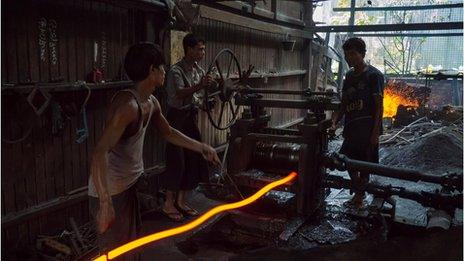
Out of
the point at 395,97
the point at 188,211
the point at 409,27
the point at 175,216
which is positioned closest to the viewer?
the point at 175,216

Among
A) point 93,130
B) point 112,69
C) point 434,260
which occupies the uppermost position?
point 112,69

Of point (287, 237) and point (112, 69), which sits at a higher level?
point (112, 69)

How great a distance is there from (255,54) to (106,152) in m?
6.90

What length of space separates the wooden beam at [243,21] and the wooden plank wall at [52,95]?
1892 millimetres

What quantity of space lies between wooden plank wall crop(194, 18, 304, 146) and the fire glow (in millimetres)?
4374

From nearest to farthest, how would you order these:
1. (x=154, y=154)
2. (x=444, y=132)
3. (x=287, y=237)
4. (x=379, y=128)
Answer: (x=287, y=237), (x=379, y=128), (x=154, y=154), (x=444, y=132)

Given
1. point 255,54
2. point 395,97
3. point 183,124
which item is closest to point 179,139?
point 183,124

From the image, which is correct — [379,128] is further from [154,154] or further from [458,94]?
[458,94]

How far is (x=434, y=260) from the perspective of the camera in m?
3.27

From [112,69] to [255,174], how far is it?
2.37m

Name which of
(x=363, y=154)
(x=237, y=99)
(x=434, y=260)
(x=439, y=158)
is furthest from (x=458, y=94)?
(x=434, y=260)

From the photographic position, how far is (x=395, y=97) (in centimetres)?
1562

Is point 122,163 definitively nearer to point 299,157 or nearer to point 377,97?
point 299,157

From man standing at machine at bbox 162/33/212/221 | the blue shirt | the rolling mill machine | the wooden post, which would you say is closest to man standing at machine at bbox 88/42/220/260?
man standing at machine at bbox 162/33/212/221
